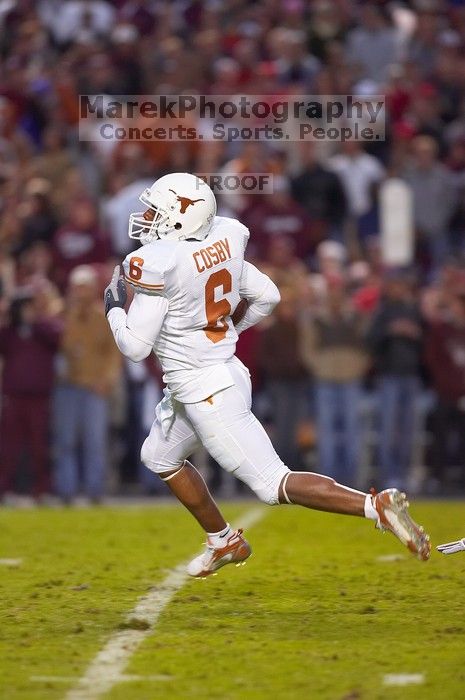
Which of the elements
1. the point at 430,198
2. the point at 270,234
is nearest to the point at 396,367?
the point at 270,234

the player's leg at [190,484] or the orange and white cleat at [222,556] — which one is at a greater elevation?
the player's leg at [190,484]

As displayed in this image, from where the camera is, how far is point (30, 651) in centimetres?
505

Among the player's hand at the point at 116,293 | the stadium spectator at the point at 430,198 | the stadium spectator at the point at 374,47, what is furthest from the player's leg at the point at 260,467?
the stadium spectator at the point at 374,47

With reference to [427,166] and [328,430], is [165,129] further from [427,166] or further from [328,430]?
[328,430]

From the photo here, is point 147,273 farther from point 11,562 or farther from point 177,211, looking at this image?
point 11,562

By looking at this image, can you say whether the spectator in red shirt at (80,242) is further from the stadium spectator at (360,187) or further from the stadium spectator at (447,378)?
the stadium spectator at (447,378)

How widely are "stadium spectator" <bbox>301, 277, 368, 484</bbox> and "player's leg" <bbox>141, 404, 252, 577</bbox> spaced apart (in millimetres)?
5405

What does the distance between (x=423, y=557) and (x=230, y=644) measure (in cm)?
101

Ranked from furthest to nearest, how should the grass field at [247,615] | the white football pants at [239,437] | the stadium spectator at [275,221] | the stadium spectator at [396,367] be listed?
the stadium spectator at [275,221] → the stadium spectator at [396,367] → the white football pants at [239,437] → the grass field at [247,615]

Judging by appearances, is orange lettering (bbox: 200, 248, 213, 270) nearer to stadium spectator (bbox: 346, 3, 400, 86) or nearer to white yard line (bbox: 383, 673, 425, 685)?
white yard line (bbox: 383, 673, 425, 685)

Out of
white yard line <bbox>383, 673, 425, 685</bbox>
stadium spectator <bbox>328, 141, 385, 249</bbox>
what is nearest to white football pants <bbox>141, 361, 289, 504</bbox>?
white yard line <bbox>383, 673, 425, 685</bbox>

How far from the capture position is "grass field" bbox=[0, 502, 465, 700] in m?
4.55

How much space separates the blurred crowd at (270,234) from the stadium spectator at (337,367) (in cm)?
2

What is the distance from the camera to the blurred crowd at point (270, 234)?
11578mm
